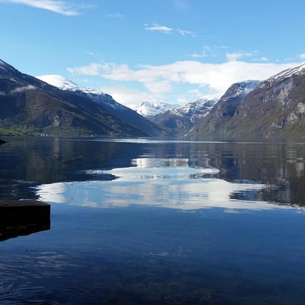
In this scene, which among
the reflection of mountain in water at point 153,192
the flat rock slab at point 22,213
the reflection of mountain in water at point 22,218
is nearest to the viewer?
the reflection of mountain in water at point 22,218

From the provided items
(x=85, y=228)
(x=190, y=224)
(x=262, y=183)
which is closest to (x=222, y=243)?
(x=190, y=224)

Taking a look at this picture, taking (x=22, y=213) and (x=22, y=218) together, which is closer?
(x=22, y=213)

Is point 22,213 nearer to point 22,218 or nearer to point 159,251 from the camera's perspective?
point 22,218

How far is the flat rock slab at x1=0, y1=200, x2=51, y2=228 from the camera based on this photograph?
30.5 metres

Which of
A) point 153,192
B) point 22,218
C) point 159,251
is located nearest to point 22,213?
point 22,218

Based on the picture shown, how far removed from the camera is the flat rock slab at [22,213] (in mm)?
30500

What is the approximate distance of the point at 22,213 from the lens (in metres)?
31.3

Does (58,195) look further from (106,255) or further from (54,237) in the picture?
(106,255)

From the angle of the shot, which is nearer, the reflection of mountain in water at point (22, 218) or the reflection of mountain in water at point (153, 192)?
the reflection of mountain in water at point (22, 218)

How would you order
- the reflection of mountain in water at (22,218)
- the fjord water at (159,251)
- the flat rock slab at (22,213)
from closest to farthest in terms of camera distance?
the fjord water at (159,251) < the reflection of mountain in water at (22,218) < the flat rock slab at (22,213)

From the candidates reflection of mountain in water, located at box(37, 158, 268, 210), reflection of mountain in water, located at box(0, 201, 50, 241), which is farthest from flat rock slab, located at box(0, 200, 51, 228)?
reflection of mountain in water, located at box(37, 158, 268, 210)

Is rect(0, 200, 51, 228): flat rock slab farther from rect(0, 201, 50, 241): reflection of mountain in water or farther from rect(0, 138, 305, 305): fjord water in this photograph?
rect(0, 138, 305, 305): fjord water

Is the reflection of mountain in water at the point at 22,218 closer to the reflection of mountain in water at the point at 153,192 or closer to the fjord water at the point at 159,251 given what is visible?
the fjord water at the point at 159,251

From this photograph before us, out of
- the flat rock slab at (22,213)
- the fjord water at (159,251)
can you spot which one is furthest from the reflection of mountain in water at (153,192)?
the flat rock slab at (22,213)
